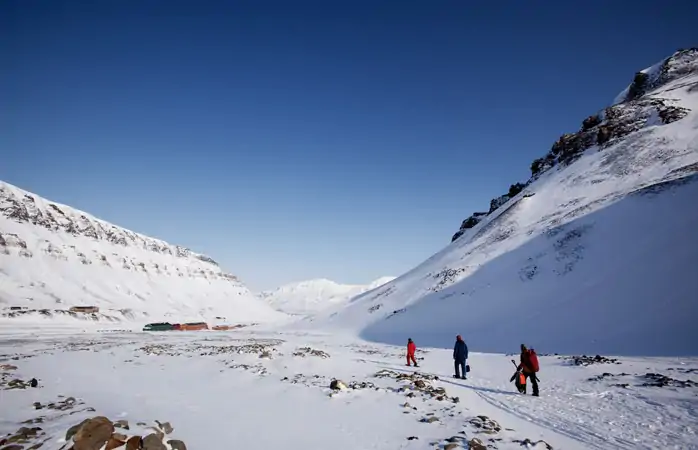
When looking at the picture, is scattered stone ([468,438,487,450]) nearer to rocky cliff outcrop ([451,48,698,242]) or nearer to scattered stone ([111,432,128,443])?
scattered stone ([111,432,128,443])

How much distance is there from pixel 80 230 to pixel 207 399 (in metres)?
118

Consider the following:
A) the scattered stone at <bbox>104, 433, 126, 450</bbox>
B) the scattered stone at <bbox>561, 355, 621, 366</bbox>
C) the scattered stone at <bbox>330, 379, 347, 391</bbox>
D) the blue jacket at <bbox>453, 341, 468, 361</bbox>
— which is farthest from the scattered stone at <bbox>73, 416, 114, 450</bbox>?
the scattered stone at <bbox>561, 355, 621, 366</bbox>

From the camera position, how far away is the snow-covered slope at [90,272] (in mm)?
69562

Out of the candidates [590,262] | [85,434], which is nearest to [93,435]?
[85,434]

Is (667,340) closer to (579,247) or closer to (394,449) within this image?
(579,247)

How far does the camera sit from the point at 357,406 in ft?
34.4

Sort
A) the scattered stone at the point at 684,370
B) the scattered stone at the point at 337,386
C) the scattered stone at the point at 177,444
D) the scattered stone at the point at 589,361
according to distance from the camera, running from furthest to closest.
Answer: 1. the scattered stone at the point at 589,361
2. the scattered stone at the point at 684,370
3. the scattered stone at the point at 337,386
4. the scattered stone at the point at 177,444

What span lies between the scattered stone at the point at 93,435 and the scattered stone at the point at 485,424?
26.4 ft

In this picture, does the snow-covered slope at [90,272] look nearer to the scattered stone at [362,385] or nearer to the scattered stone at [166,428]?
the scattered stone at [362,385]

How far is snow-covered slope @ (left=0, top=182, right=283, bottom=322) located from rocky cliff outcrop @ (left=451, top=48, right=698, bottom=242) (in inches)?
4055

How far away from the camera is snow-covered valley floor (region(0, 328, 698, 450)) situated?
7797 mm

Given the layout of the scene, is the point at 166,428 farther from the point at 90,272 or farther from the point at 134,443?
the point at 90,272

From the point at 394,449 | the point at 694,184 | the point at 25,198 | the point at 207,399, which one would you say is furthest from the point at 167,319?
the point at 694,184

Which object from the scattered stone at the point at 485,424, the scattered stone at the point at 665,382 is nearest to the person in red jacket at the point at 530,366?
the scattered stone at the point at 665,382
